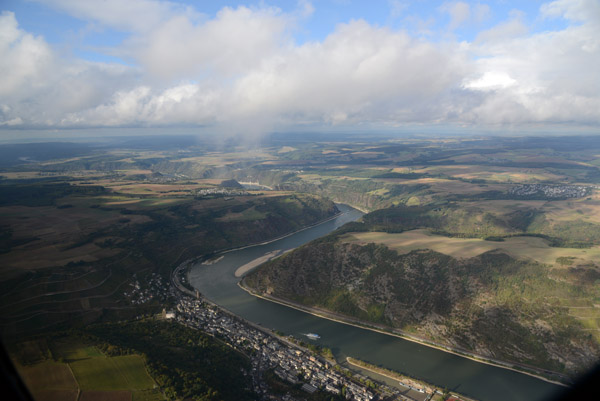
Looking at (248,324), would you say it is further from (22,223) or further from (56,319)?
(22,223)

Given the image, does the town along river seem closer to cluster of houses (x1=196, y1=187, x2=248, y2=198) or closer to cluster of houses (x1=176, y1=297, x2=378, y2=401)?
cluster of houses (x1=176, y1=297, x2=378, y2=401)

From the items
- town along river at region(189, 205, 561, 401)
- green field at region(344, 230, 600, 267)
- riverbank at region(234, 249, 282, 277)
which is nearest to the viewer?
town along river at region(189, 205, 561, 401)

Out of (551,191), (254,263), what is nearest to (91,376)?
(254,263)

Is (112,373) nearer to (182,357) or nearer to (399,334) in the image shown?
(182,357)

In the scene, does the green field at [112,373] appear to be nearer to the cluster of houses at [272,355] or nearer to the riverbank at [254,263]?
the cluster of houses at [272,355]

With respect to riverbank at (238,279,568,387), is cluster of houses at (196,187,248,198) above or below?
above

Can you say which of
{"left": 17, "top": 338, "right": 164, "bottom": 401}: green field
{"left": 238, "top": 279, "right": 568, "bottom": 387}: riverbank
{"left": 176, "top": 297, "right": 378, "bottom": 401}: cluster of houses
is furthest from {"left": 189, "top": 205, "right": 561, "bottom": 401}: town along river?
{"left": 17, "top": 338, "right": 164, "bottom": 401}: green field

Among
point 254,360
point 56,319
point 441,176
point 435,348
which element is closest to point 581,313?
point 435,348
